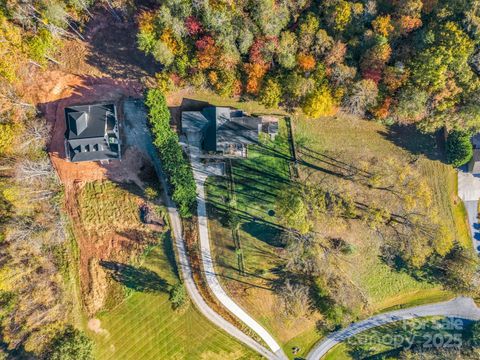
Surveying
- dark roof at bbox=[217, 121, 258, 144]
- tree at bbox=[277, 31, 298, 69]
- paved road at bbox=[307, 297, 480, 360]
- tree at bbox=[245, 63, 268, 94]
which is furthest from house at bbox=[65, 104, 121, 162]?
paved road at bbox=[307, 297, 480, 360]

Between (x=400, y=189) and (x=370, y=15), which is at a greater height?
(x=370, y=15)

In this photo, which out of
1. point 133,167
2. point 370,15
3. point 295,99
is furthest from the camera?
point 133,167

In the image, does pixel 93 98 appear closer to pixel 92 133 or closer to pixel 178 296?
pixel 92 133

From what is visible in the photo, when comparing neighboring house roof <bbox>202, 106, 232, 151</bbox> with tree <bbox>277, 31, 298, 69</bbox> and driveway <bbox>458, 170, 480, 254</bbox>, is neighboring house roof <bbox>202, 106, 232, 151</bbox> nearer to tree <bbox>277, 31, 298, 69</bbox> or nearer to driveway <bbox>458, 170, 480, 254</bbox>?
tree <bbox>277, 31, 298, 69</bbox>

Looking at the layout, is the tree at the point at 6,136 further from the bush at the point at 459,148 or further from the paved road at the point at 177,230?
the bush at the point at 459,148

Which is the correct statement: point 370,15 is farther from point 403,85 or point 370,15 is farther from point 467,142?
point 467,142

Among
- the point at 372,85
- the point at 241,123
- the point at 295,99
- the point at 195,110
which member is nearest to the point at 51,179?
the point at 195,110
